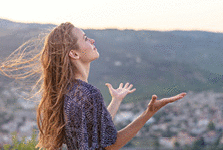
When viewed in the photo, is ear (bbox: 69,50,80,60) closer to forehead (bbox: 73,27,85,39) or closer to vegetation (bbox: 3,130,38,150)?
forehead (bbox: 73,27,85,39)

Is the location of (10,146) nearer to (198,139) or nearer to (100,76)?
(100,76)

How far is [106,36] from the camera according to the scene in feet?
18.5

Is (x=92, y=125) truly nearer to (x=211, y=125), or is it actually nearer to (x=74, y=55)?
(x=74, y=55)

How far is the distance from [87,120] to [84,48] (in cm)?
39

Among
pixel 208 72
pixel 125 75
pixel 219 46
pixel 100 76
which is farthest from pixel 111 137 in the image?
pixel 219 46

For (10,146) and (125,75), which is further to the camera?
(125,75)

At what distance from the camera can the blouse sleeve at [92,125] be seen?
122 cm

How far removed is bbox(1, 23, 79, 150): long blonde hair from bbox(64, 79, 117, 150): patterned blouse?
0.22 ft

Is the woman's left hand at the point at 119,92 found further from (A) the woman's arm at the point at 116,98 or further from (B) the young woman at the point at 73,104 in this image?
(B) the young woman at the point at 73,104

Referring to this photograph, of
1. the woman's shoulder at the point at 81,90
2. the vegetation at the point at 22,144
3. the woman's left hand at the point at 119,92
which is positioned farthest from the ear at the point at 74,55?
the vegetation at the point at 22,144

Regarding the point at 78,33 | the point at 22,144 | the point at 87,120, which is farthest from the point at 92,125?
the point at 22,144

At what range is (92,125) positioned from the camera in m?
1.24

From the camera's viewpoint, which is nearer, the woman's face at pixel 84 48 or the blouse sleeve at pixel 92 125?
the blouse sleeve at pixel 92 125

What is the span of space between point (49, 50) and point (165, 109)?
4.34 m
